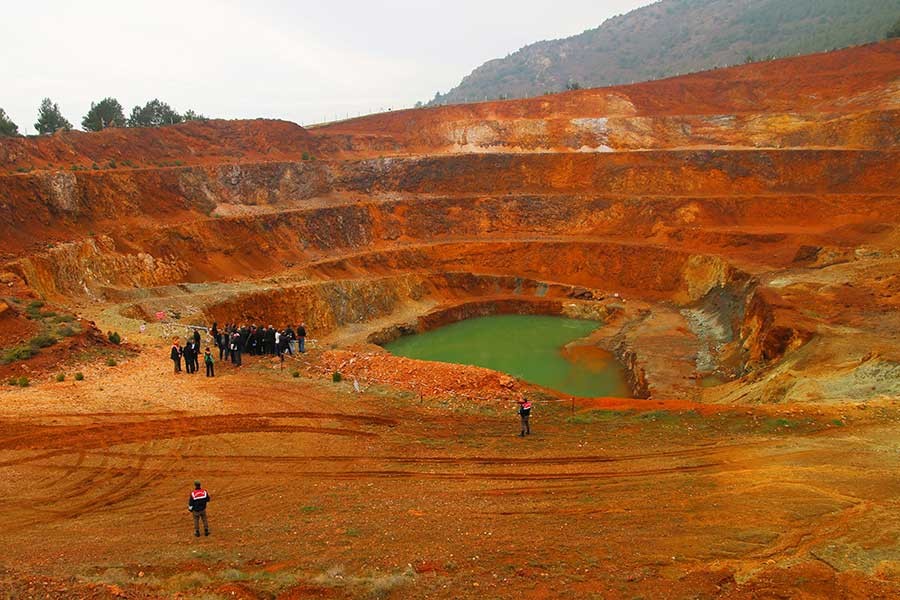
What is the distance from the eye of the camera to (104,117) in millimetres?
57344

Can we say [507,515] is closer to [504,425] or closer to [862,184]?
[504,425]

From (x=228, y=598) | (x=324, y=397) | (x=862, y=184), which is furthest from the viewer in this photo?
(x=862, y=184)

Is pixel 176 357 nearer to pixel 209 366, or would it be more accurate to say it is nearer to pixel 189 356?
pixel 189 356

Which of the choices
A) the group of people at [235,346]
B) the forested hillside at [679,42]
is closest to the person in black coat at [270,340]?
the group of people at [235,346]

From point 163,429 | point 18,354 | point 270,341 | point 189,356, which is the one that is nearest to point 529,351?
point 270,341

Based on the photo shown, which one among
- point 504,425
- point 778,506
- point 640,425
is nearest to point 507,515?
point 778,506

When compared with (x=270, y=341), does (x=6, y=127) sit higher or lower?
higher

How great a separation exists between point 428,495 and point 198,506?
4096mm

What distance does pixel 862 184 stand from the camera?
44.6m

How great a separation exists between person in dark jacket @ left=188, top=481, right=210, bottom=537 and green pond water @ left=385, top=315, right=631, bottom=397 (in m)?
18.8

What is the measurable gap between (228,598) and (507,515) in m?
4.91

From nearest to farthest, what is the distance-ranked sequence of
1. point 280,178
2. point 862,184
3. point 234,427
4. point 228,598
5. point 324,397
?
point 228,598 → point 234,427 → point 324,397 → point 862,184 → point 280,178

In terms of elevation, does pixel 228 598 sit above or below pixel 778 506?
above

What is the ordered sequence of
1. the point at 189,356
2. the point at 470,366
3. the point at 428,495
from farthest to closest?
the point at 470,366 < the point at 189,356 < the point at 428,495
